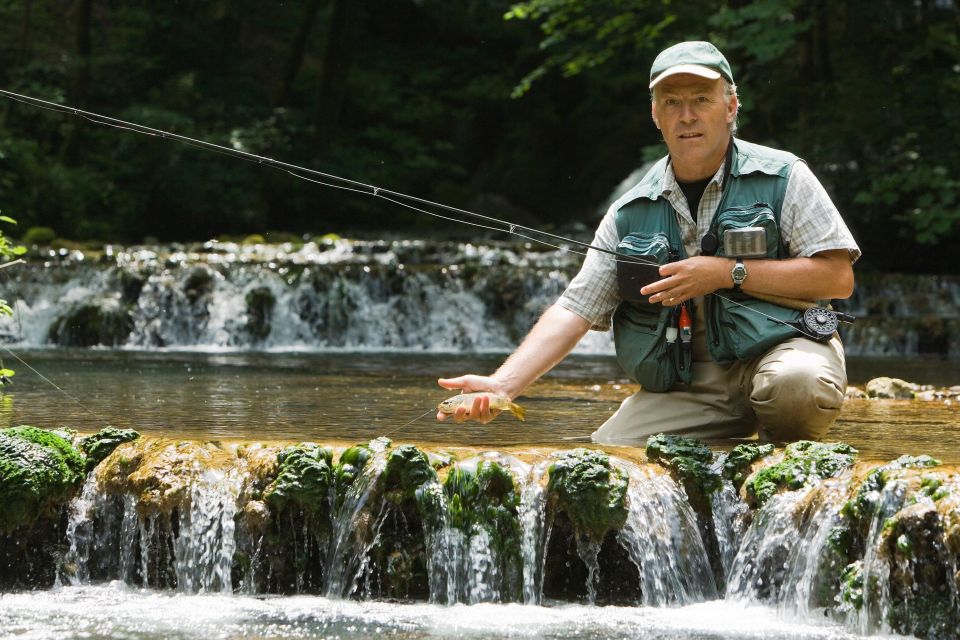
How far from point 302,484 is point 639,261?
1306 mm

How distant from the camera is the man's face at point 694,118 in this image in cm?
413

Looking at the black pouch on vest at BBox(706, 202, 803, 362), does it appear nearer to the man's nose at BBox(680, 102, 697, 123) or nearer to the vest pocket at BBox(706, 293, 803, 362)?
the vest pocket at BBox(706, 293, 803, 362)

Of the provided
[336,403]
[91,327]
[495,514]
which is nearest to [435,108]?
[91,327]

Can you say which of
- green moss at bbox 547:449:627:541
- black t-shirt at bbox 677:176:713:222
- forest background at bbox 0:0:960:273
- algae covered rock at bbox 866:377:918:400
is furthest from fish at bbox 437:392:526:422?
forest background at bbox 0:0:960:273

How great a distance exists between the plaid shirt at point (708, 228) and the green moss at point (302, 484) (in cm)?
94

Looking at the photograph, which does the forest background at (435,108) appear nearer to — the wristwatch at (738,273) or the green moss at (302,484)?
the wristwatch at (738,273)

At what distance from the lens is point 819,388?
411 cm

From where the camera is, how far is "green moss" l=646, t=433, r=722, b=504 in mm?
3957

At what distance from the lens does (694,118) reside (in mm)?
4168

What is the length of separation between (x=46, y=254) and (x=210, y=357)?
13.4ft

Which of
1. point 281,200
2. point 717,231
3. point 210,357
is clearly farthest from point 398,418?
point 281,200

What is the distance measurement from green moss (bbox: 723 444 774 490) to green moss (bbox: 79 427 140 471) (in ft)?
6.55

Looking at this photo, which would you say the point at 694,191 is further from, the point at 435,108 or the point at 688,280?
the point at 435,108

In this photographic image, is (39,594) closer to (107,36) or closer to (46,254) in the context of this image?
(46,254)
